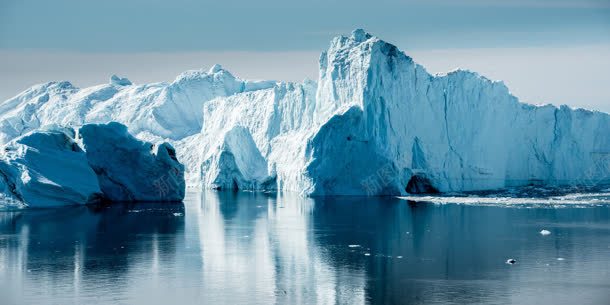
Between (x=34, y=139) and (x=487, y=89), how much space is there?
3075 cm

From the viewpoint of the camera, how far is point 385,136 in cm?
4744

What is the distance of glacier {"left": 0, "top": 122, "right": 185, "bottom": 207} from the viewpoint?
35750mm

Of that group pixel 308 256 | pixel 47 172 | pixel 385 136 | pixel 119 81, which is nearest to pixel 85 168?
pixel 47 172

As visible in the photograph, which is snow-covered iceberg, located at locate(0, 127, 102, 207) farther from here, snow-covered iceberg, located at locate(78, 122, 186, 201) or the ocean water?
the ocean water

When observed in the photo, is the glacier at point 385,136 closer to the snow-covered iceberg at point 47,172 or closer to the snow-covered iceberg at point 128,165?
the snow-covered iceberg at point 128,165

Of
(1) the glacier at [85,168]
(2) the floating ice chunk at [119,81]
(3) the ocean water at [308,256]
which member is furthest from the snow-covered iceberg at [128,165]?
(2) the floating ice chunk at [119,81]

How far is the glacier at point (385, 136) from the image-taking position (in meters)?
46.1

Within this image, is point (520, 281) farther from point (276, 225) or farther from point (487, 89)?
point (487, 89)

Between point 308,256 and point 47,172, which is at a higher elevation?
point 47,172

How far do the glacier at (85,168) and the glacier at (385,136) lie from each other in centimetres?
195

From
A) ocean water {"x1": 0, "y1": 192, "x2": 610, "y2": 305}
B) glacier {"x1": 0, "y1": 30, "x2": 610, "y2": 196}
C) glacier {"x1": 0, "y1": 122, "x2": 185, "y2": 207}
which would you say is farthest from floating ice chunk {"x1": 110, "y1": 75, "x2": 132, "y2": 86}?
ocean water {"x1": 0, "y1": 192, "x2": 610, "y2": 305}

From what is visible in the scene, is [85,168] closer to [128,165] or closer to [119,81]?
[128,165]

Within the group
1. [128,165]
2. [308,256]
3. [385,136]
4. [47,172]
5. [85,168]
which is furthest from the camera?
[385,136]

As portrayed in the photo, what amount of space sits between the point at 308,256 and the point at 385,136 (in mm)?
26809
